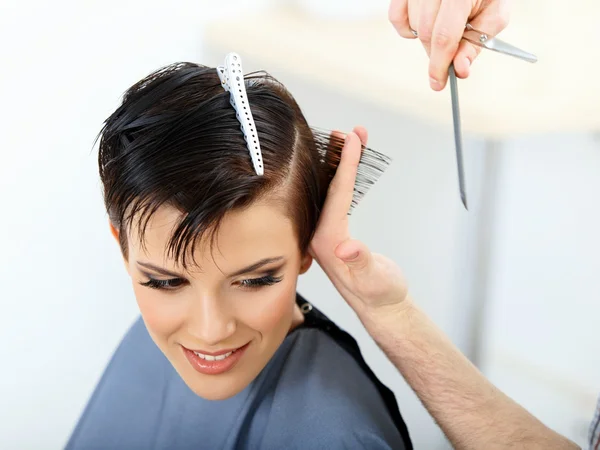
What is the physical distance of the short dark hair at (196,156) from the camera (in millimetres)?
834

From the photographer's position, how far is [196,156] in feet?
2.73

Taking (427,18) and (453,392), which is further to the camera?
(453,392)

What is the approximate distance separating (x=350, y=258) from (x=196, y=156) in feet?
0.80

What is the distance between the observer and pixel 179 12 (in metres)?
1.75

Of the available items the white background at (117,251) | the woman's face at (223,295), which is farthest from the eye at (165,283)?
the white background at (117,251)

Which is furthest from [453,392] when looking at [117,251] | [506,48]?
[117,251]

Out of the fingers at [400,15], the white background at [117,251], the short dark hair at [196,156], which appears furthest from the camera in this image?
the white background at [117,251]

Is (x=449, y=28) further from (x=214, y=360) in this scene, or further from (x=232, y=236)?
(x=214, y=360)

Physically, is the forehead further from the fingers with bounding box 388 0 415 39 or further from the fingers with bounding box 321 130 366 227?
the fingers with bounding box 388 0 415 39

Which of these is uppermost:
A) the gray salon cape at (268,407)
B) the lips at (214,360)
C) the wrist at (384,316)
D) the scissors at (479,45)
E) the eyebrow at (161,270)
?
the scissors at (479,45)

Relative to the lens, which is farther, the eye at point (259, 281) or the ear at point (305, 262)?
the ear at point (305, 262)

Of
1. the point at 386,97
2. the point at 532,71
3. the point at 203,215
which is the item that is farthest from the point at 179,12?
the point at 203,215

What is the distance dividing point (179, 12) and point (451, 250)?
0.86 meters

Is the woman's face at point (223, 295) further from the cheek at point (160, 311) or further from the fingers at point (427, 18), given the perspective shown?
the fingers at point (427, 18)
